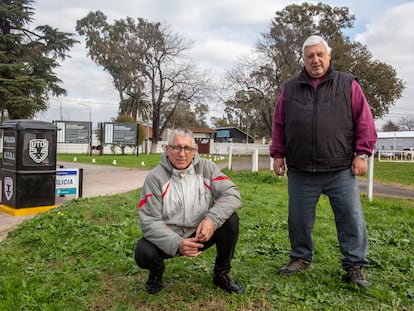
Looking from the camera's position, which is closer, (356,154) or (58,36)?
(356,154)

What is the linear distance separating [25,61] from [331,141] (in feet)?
76.3

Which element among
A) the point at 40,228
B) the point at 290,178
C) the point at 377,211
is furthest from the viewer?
the point at 377,211

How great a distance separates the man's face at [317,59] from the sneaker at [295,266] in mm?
1450

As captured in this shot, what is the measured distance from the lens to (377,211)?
6105mm

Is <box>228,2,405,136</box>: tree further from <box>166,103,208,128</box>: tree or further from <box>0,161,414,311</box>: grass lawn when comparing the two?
<box>0,161,414,311</box>: grass lawn

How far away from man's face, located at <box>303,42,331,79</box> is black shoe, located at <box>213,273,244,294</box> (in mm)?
1609

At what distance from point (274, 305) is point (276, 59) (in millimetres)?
30617

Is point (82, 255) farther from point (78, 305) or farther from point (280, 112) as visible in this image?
point (280, 112)

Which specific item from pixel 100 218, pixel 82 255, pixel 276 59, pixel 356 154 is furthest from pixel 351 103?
pixel 276 59

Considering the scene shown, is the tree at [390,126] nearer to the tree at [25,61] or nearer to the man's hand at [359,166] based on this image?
the tree at [25,61]

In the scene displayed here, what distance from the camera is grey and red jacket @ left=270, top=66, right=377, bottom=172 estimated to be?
109 inches

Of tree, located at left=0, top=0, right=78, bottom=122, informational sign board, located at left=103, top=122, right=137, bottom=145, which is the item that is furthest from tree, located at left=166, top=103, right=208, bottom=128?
tree, located at left=0, top=0, right=78, bottom=122

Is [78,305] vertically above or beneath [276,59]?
beneath

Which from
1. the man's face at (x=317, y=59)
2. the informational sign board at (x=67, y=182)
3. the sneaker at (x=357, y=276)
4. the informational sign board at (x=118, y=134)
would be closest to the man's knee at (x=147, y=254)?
the sneaker at (x=357, y=276)
